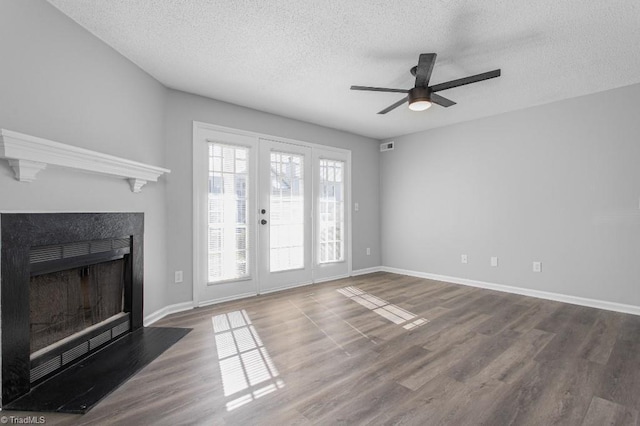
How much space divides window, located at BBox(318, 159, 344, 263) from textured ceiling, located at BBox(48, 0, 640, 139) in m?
1.49

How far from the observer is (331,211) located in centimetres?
498

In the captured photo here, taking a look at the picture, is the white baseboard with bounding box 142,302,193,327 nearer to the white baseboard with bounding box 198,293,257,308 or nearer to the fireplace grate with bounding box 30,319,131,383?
the white baseboard with bounding box 198,293,257,308

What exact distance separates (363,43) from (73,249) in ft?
9.02

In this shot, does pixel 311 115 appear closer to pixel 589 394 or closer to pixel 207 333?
pixel 207 333

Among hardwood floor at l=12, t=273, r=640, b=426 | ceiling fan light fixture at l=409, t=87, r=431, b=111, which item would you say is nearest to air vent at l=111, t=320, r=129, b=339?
hardwood floor at l=12, t=273, r=640, b=426

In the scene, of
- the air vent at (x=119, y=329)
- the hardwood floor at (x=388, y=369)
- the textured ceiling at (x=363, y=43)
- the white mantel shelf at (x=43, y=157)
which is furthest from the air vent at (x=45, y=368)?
the textured ceiling at (x=363, y=43)

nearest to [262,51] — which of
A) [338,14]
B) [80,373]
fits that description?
[338,14]

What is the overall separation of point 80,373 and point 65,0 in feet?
8.18

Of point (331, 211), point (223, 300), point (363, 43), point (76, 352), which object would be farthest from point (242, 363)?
point (331, 211)

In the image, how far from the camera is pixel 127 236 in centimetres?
267

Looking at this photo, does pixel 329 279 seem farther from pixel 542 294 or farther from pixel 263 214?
pixel 542 294

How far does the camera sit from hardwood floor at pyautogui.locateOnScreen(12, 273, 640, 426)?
1631 mm

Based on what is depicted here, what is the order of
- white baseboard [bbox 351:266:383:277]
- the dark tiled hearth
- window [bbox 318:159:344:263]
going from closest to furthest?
the dark tiled hearth
window [bbox 318:159:344:263]
white baseboard [bbox 351:266:383:277]

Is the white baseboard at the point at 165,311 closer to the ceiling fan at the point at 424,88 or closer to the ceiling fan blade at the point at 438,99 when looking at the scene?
the ceiling fan at the point at 424,88
